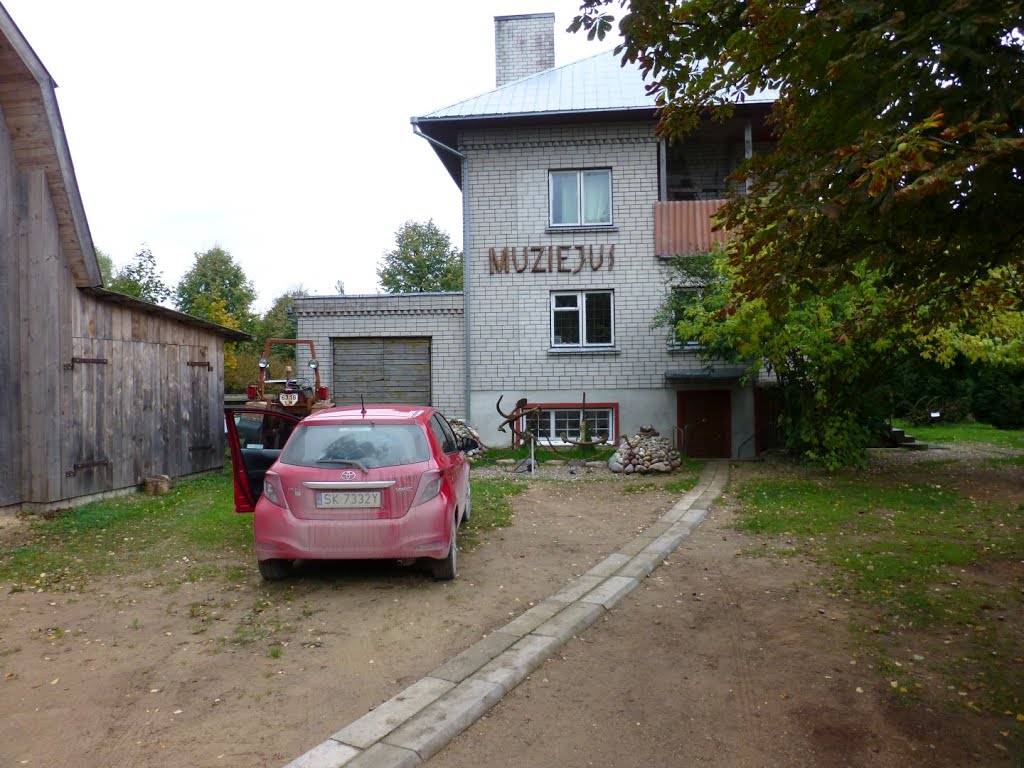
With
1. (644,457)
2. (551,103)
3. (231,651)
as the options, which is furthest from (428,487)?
(551,103)

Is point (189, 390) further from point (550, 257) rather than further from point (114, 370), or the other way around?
point (550, 257)

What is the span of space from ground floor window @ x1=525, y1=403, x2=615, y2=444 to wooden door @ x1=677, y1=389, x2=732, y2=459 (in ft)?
5.76

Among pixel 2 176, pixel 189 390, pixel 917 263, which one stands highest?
pixel 2 176

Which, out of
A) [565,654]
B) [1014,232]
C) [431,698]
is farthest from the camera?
[565,654]

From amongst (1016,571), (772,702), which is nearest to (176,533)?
(772,702)

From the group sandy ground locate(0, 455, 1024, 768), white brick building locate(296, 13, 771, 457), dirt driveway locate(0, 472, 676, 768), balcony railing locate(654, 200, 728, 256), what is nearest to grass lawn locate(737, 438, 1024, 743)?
sandy ground locate(0, 455, 1024, 768)

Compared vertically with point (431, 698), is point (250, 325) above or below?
above

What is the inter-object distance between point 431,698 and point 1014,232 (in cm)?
446

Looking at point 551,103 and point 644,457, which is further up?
point 551,103

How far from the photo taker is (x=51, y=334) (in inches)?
418

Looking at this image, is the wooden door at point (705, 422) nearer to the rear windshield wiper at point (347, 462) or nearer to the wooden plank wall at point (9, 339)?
the rear windshield wiper at point (347, 462)

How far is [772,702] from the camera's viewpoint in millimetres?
4516

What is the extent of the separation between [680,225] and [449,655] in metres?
15.2

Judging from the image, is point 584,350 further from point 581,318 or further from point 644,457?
point 644,457
